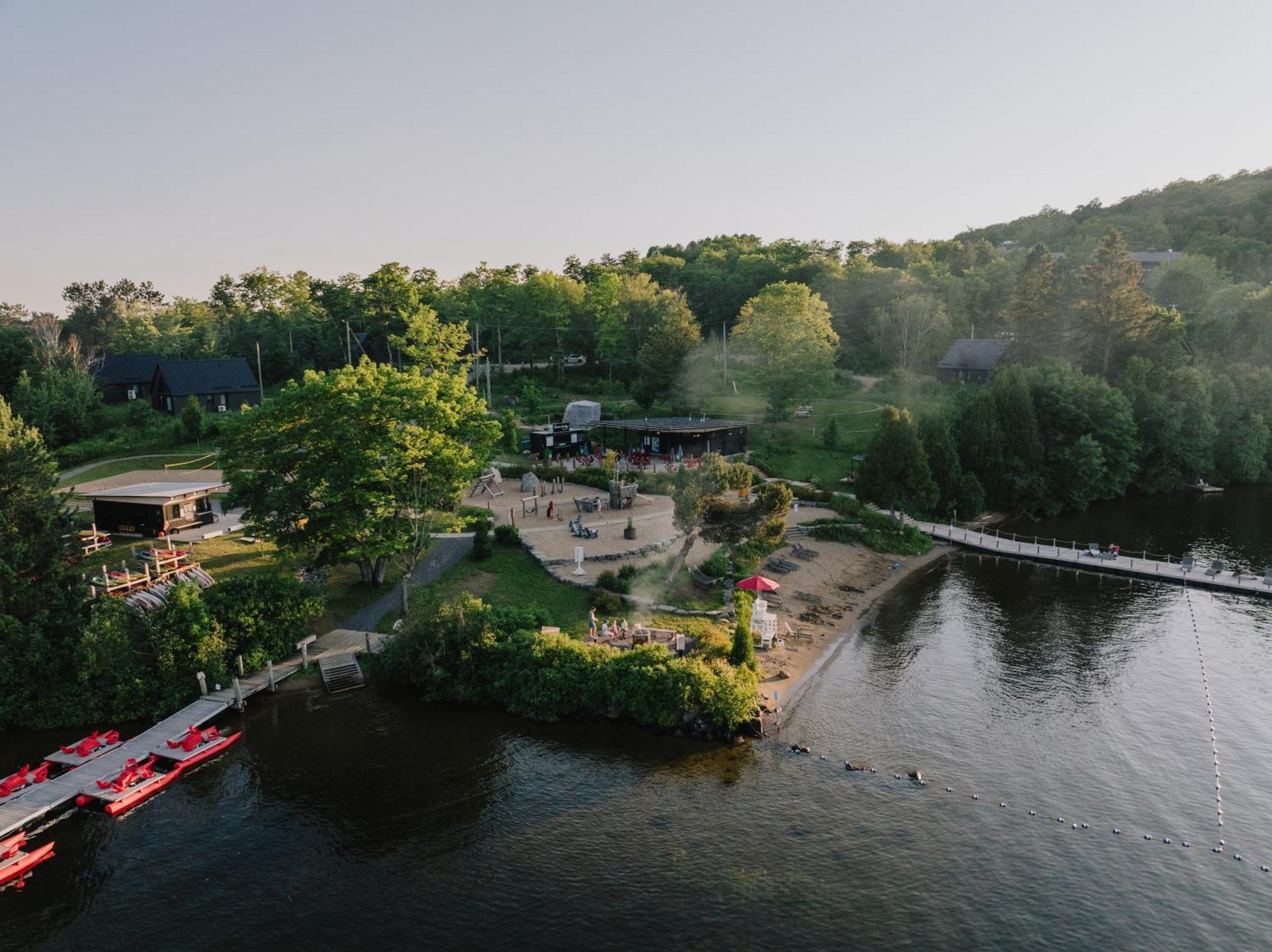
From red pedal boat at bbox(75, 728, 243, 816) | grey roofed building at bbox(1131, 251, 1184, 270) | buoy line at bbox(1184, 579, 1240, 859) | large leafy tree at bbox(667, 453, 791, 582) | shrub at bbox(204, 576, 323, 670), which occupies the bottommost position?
buoy line at bbox(1184, 579, 1240, 859)

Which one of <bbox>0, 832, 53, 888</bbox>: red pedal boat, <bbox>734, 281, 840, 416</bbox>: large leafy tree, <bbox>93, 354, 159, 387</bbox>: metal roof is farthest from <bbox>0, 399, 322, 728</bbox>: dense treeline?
<bbox>734, 281, 840, 416</bbox>: large leafy tree

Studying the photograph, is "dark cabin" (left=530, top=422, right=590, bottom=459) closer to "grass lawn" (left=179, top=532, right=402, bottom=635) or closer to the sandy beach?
the sandy beach

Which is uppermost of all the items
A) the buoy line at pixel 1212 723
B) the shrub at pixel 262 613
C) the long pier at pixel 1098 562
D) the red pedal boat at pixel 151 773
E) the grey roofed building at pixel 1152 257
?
the grey roofed building at pixel 1152 257

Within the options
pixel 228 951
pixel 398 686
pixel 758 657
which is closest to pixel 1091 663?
pixel 758 657

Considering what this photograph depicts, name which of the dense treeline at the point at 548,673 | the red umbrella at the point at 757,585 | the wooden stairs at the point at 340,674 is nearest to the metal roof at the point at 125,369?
the wooden stairs at the point at 340,674

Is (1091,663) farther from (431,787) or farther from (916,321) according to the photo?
(916,321)

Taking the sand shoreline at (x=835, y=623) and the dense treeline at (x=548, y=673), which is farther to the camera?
the sand shoreline at (x=835, y=623)

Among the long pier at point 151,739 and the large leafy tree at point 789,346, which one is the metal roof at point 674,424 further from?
the long pier at point 151,739
